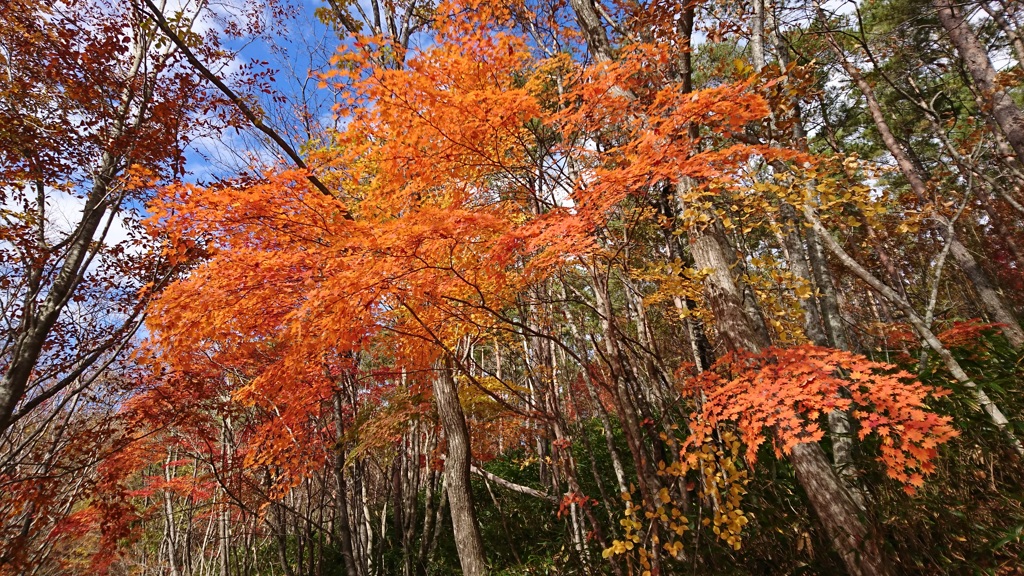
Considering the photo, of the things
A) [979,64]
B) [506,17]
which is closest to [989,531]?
[506,17]

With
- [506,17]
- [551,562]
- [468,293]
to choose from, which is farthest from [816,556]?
[506,17]

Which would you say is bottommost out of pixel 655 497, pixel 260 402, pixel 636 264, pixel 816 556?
pixel 816 556

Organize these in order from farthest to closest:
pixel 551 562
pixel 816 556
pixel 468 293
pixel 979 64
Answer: pixel 979 64 → pixel 551 562 → pixel 468 293 → pixel 816 556

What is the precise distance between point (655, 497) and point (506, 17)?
677 centimetres

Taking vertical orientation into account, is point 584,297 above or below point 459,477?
above

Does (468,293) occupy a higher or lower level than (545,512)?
higher

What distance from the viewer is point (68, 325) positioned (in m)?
6.87

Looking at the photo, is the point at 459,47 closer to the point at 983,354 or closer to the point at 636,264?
the point at 636,264

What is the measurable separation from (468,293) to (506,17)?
14.4 feet

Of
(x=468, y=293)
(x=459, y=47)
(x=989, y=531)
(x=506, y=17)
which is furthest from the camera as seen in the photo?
(x=506, y=17)

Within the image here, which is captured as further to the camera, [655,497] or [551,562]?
[551,562]

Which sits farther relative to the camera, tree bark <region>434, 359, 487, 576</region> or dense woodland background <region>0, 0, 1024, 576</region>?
tree bark <region>434, 359, 487, 576</region>

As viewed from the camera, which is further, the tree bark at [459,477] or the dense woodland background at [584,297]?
the tree bark at [459,477]

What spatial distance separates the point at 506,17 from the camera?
Answer: 629cm
